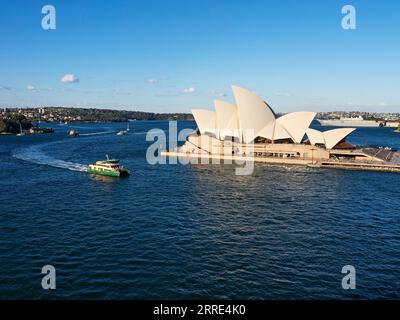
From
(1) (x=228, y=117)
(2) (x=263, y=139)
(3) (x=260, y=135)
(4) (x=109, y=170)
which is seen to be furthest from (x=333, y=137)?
(4) (x=109, y=170)

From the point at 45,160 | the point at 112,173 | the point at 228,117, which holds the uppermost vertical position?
the point at 228,117

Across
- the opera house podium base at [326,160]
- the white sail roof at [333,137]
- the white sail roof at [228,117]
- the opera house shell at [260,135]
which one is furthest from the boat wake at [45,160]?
the white sail roof at [333,137]

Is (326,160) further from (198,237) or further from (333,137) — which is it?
(198,237)

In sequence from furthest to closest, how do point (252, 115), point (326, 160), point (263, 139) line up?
1. point (263, 139)
2. point (252, 115)
3. point (326, 160)

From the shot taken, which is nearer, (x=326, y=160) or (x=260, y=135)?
(x=326, y=160)

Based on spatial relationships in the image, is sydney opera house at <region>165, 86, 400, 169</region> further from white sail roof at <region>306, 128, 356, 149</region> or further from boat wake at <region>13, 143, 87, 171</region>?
boat wake at <region>13, 143, 87, 171</region>

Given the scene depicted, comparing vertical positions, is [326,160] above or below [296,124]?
below
